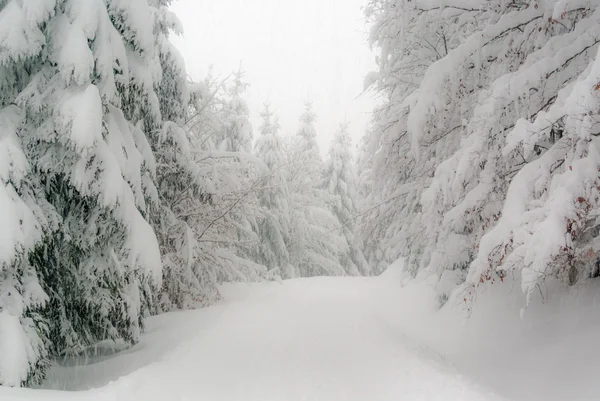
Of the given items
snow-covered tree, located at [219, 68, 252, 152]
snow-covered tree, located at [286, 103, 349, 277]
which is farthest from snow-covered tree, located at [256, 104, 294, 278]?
snow-covered tree, located at [219, 68, 252, 152]

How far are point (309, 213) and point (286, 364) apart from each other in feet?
61.2

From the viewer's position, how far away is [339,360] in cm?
629

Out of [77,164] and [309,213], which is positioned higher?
[309,213]

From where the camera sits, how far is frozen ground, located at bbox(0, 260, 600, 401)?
16.1 ft

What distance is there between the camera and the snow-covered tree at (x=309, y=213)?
24.1 metres

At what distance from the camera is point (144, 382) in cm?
517

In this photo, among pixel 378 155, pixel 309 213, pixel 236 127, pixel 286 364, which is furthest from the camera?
pixel 309 213

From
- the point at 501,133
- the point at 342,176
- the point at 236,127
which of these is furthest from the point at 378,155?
the point at 342,176

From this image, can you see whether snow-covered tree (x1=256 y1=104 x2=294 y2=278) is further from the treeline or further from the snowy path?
the treeline

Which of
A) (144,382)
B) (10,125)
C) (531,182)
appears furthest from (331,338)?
(10,125)

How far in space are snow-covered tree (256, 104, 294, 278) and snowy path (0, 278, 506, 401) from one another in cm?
1185

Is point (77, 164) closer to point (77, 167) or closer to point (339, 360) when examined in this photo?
point (77, 167)

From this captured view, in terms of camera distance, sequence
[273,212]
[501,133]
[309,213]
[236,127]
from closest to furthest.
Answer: [501,133] < [236,127] < [273,212] < [309,213]

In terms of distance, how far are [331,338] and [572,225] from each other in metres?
4.84
